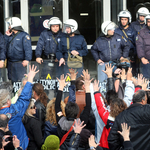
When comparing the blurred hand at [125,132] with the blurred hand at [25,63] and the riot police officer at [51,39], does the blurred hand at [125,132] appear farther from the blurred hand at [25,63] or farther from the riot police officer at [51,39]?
the riot police officer at [51,39]

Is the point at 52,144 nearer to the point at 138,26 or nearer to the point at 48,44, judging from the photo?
the point at 48,44

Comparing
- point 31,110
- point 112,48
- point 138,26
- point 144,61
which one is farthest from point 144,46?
point 31,110

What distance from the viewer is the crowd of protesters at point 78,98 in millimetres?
3887

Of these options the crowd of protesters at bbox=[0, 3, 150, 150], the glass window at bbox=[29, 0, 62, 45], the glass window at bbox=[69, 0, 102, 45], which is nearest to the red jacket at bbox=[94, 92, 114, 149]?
the crowd of protesters at bbox=[0, 3, 150, 150]

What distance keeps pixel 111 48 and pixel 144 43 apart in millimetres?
799

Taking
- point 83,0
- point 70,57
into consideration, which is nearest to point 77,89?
point 70,57

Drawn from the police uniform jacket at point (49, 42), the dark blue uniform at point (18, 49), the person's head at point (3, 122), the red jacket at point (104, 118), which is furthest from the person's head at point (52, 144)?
the police uniform jacket at point (49, 42)

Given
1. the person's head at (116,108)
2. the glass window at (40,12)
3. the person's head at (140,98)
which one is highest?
the glass window at (40,12)

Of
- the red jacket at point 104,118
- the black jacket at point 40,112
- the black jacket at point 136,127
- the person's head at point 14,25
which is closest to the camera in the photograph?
the black jacket at point 136,127

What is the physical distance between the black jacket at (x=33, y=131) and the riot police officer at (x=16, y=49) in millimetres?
2443

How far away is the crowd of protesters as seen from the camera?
3.89 metres

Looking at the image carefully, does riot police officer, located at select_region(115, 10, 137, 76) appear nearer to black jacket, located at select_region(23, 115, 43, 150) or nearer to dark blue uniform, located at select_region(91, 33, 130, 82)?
dark blue uniform, located at select_region(91, 33, 130, 82)

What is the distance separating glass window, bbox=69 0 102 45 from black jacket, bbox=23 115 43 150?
6.18 meters

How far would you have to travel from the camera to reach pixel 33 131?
4.50 metres
